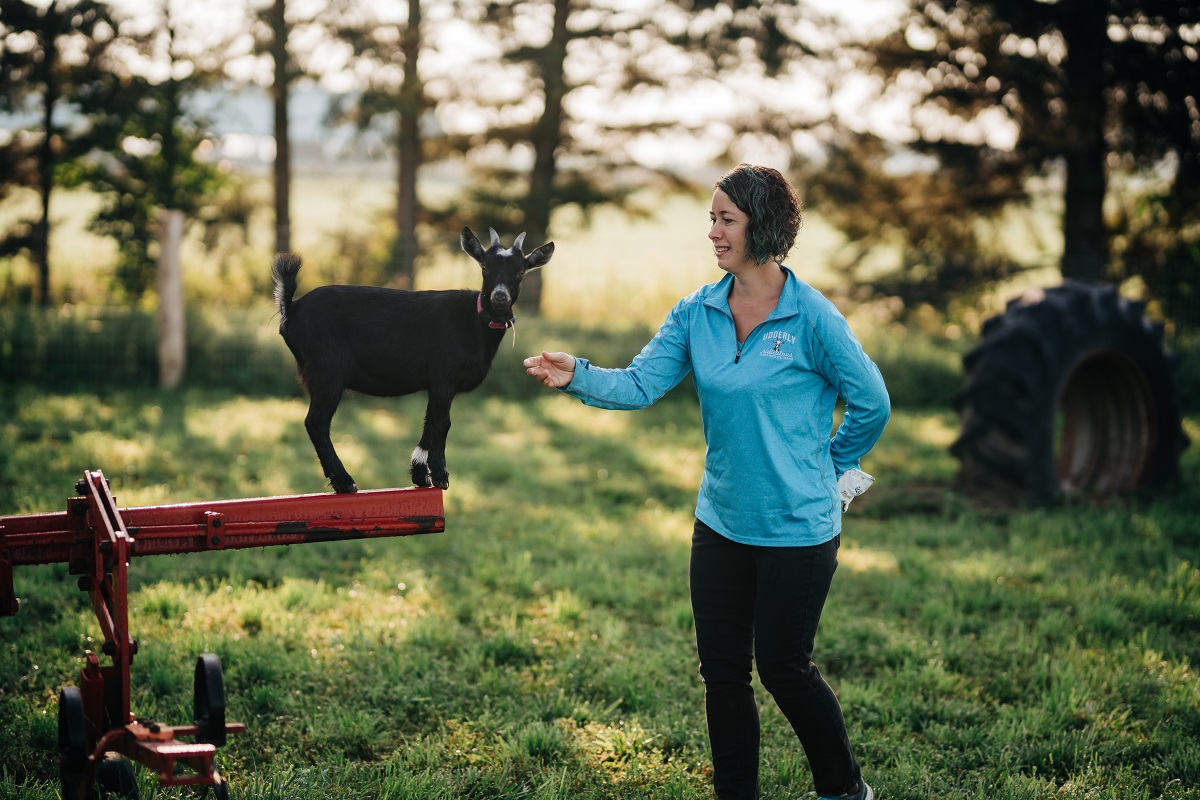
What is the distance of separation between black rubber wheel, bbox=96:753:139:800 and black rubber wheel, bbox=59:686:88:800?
0.74ft

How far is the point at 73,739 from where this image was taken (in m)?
2.98

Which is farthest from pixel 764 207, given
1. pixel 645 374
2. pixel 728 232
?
pixel 645 374

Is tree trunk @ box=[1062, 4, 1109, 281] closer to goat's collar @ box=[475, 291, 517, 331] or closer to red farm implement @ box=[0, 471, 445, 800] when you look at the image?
goat's collar @ box=[475, 291, 517, 331]

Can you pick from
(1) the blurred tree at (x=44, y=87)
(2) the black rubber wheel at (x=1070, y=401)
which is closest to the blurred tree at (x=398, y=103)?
(1) the blurred tree at (x=44, y=87)

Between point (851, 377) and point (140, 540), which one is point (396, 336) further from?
point (851, 377)

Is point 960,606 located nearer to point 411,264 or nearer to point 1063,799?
point 1063,799

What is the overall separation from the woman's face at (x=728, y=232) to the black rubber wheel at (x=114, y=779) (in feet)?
8.21

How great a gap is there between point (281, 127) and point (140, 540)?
472 inches

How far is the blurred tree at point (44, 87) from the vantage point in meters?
13.2

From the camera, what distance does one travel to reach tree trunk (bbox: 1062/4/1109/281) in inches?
531

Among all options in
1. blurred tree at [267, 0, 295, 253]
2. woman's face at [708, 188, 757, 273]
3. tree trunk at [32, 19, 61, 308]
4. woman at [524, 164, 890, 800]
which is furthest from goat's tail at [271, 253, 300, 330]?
tree trunk at [32, 19, 61, 308]

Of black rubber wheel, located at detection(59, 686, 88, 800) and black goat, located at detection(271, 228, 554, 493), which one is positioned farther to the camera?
black rubber wheel, located at detection(59, 686, 88, 800)

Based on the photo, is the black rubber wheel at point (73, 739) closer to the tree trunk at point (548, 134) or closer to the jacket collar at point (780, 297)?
the jacket collar at point (780, 297)

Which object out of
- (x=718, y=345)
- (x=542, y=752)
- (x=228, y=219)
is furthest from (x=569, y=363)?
(x=228, y=219)
